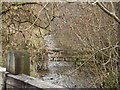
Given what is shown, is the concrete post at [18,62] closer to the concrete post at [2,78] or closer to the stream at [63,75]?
the concrete post at [2,78]

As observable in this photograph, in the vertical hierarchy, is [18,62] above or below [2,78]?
above

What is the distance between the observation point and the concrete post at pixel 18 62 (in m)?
2.60

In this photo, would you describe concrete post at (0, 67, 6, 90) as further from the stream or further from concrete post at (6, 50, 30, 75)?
the stream

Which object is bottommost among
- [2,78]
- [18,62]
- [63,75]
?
[63,75]

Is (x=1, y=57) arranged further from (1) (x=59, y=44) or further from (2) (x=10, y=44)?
(1) (x=59, y=44)

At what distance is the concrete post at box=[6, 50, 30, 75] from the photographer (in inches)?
102

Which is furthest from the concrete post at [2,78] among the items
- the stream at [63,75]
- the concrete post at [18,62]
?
the stream at [63,75]

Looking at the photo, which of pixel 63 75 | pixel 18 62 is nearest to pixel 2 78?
pixel 18 62

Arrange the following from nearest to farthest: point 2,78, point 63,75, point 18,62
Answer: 1. point 18,62
2. point 2,78
3. point 63,75

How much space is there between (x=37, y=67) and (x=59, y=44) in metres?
3.68

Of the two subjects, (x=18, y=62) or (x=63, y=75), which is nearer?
(x=18, y=62)

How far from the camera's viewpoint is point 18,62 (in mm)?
2611

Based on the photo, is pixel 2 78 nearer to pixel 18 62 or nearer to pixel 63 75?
pixel 18 62

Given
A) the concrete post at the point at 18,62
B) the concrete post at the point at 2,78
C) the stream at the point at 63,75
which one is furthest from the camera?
the stream at the point at 63,75
